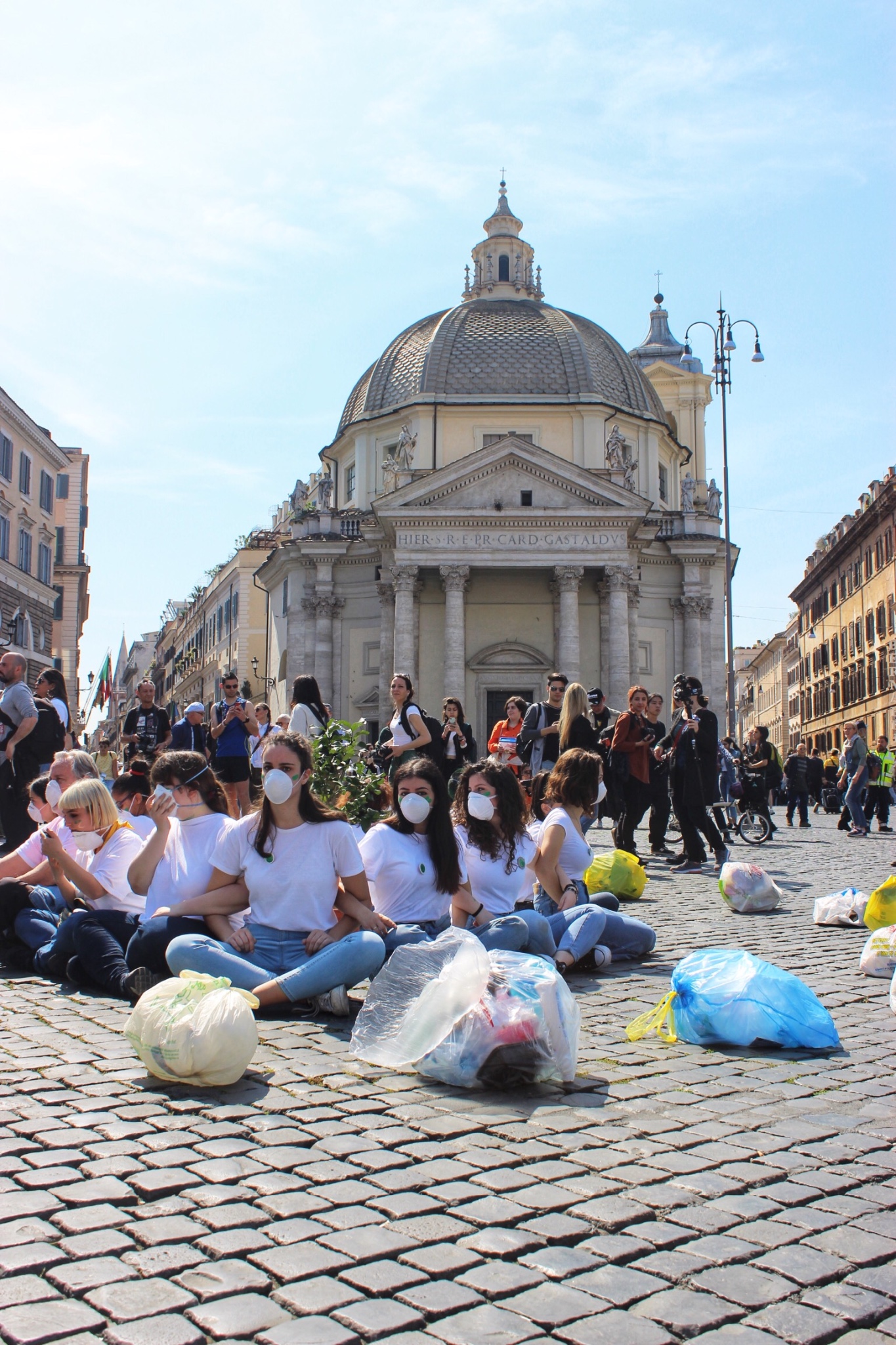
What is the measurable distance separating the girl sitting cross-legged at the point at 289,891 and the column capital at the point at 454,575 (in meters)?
33.5

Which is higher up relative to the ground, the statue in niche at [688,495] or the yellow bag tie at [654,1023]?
the statue in niche at [688,495]

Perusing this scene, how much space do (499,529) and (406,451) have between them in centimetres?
550

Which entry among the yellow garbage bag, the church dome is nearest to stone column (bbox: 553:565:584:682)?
the church dome

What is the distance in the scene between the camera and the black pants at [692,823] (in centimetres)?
1356

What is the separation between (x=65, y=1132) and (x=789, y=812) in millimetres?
22481

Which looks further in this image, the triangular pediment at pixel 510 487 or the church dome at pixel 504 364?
the church dome at pixel 504 364

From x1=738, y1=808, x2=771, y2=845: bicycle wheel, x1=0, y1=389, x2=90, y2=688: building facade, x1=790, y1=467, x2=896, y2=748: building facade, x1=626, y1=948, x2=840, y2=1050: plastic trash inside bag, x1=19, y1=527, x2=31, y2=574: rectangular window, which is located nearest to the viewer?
x1=626, y1=948, x2=840, y2=1050: plastic trash inside bag

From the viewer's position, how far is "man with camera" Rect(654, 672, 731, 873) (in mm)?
13430

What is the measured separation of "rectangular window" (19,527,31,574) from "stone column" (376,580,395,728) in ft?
46.4

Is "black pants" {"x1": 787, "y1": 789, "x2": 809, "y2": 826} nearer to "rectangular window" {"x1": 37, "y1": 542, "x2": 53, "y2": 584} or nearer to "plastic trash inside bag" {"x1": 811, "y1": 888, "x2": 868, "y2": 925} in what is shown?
"plastic trash inside bag" {"x1": 811, "y1": 888, "x2": 868, "y2": 925}

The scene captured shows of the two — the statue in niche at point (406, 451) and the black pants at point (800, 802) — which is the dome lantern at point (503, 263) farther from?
the black pants at point (800, 802)

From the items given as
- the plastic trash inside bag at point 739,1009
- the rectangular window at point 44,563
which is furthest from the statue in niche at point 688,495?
the plastic trash inside bag at point 739,1009

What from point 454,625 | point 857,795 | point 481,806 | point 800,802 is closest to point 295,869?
point 481,806

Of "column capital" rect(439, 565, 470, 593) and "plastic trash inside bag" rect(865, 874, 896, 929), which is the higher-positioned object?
"column capital" rect(439, 565, 470, 593)
